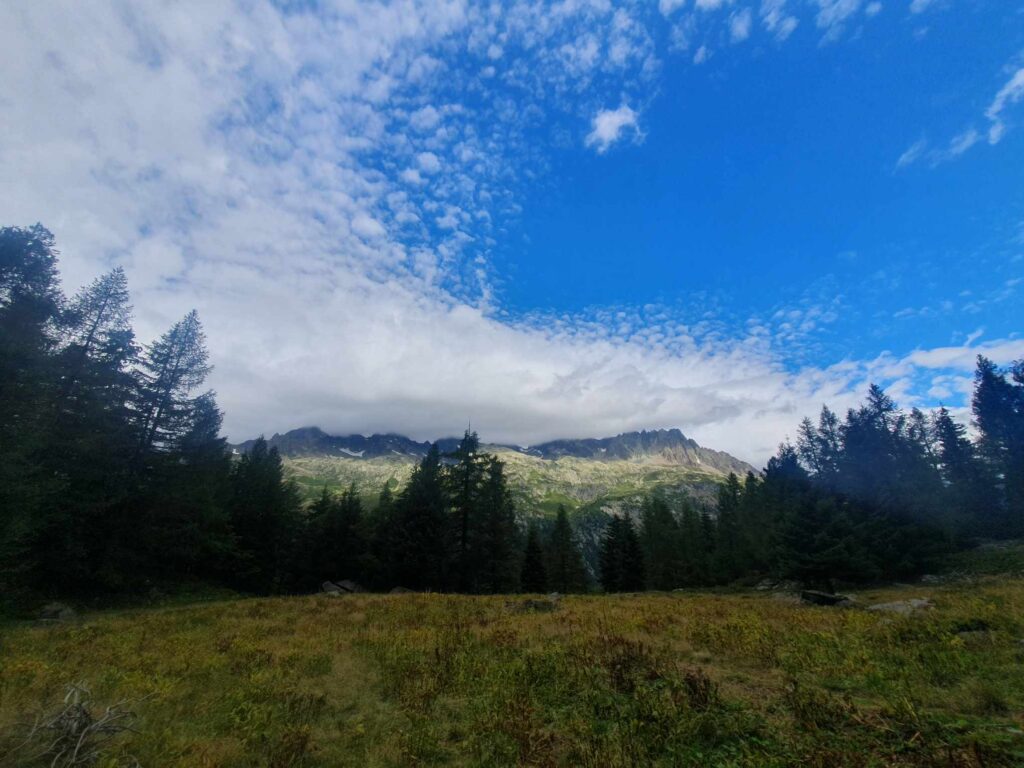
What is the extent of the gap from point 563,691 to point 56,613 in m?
25.2

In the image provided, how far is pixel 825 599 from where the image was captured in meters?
20.4

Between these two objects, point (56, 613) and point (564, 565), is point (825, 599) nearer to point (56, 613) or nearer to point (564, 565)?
point (56, 613)

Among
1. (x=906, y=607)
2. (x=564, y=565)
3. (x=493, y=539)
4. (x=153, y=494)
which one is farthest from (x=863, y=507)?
(x=153, y=494)

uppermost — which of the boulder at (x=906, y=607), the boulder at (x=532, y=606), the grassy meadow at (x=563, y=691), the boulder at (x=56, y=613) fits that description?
the boulder at (x=906, y=607)

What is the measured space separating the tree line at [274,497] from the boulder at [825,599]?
10.1 meters

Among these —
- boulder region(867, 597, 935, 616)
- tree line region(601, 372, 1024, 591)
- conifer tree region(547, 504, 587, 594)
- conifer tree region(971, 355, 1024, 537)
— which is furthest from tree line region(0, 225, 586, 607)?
conifer tree region(971, 355, 1024, 537)

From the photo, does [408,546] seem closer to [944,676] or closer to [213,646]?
[213,646]

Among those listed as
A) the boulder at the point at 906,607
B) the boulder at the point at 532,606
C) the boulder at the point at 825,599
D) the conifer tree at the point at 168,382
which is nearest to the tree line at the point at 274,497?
the conifer tree at the point at 168,382

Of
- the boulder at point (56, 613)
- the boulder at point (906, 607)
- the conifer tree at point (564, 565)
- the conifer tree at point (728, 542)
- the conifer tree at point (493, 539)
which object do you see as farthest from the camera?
the conifer tree at point (564, 565)

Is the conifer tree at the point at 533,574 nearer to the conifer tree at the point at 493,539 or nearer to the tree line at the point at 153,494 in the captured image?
the tree line at the point at 153,494

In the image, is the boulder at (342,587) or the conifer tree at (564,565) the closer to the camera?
the boulder at (342,587)

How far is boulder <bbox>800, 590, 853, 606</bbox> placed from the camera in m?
19.2

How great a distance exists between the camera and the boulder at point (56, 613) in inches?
774

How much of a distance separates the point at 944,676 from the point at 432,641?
37.6 feet
